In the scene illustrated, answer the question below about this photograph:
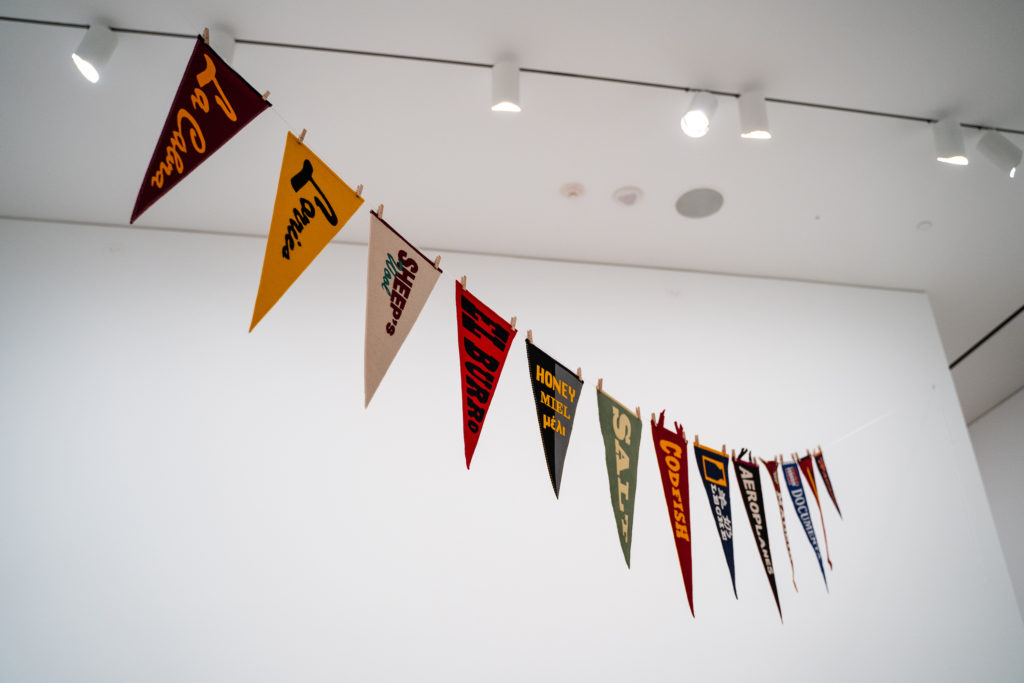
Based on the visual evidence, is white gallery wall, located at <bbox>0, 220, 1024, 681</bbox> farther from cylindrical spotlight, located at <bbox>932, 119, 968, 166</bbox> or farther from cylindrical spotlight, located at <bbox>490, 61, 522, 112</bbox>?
cylindrical spotlight, located at <bbox>932, 119, 968, 166</bbox>

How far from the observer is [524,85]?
10.3 ft

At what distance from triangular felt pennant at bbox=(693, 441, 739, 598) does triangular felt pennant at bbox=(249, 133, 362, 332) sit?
175 cm

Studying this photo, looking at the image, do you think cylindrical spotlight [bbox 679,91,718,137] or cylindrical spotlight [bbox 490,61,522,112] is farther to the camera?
cylindrical spotlight [bbox 679,91,718,137]

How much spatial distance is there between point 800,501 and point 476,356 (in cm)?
216

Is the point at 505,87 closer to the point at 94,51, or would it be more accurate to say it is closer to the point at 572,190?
the point at 572,190

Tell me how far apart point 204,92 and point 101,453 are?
230 centimetres

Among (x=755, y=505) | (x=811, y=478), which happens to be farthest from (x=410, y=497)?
(x=811, y=478)

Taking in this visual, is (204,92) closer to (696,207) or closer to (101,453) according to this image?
(101,453)

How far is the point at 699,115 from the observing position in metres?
3.02

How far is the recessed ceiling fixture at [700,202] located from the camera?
383 centimetres

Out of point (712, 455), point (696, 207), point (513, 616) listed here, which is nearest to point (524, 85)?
point (696, 207)

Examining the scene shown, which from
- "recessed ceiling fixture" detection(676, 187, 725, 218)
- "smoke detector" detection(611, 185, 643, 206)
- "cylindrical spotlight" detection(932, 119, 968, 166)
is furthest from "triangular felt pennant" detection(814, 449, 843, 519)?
"smoke detector" detection(611, 185, 643, 206)

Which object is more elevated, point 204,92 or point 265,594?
point 204,92

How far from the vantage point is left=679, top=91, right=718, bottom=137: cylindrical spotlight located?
302 cm
